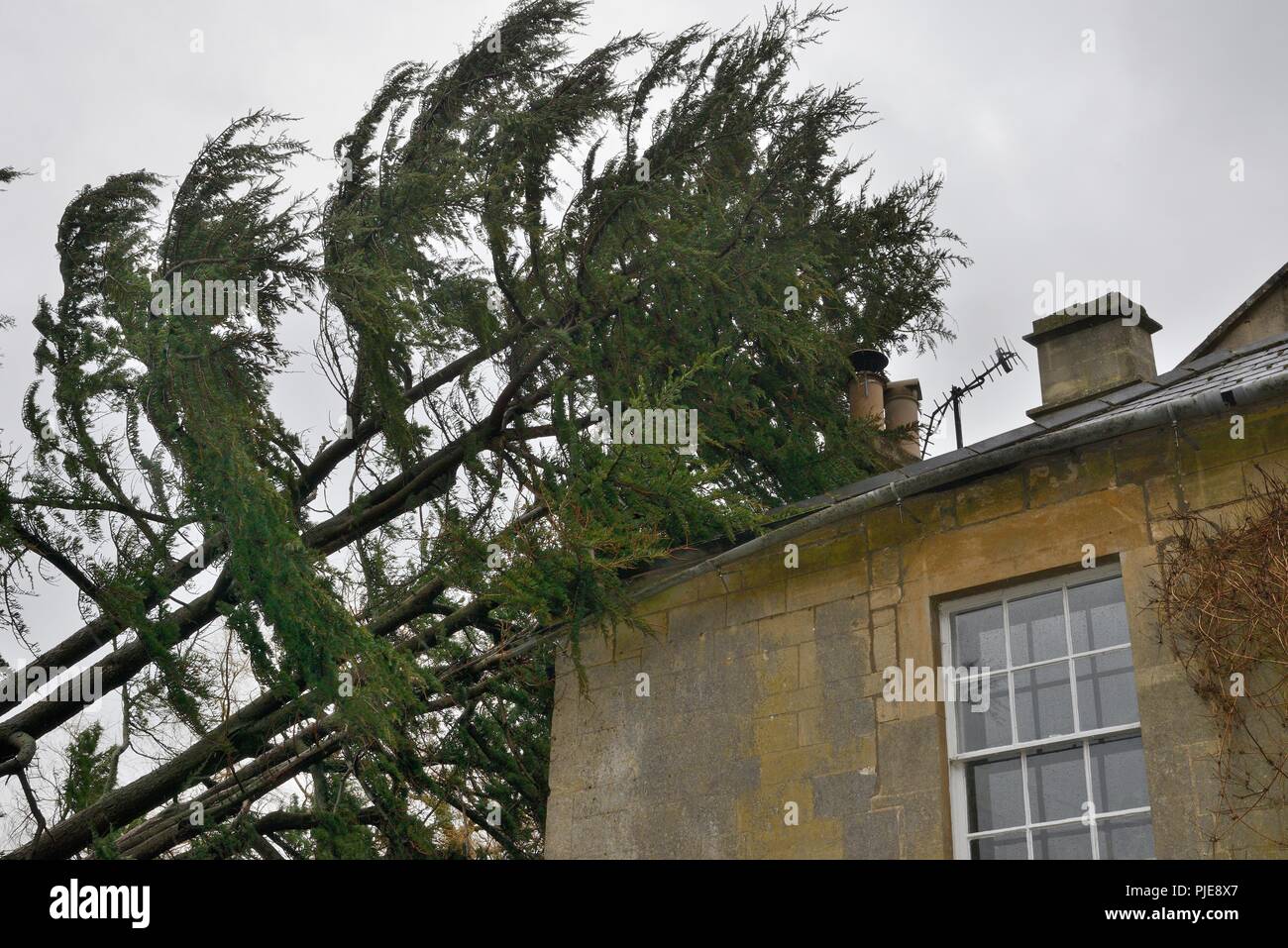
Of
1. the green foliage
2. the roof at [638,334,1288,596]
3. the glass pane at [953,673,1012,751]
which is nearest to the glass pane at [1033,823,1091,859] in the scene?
the glass pane at [953,673,1012,751]

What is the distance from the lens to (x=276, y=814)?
1063 centimetres

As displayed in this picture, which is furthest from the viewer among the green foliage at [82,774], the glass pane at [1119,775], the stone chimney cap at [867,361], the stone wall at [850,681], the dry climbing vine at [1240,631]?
the stone chimney cap at [867,361]

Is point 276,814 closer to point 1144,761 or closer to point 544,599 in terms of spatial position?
point 544,599

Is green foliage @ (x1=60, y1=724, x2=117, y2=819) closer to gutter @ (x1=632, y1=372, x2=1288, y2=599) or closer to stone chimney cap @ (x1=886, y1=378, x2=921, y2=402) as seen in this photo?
gutter @ (x1=632, y1=372, x2=1288, y2=599)

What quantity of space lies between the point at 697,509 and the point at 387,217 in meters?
3.60

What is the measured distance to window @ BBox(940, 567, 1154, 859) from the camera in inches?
255

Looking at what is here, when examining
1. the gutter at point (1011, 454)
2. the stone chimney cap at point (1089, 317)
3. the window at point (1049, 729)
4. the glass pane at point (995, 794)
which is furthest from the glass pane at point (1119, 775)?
the stone chimney cap at point (1089, 317)

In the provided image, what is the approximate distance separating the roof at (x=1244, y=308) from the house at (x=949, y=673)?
11.5ft

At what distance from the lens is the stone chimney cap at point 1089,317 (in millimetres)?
9977

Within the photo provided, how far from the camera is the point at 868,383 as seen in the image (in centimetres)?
1183

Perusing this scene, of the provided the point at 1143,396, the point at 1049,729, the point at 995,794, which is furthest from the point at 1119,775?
the point at 1143,396

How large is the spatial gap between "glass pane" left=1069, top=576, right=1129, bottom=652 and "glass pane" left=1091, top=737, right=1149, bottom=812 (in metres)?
0.50

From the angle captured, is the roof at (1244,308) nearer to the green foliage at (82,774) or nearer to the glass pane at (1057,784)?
the glass pane at (1057,784)

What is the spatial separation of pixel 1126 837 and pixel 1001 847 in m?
0.61
